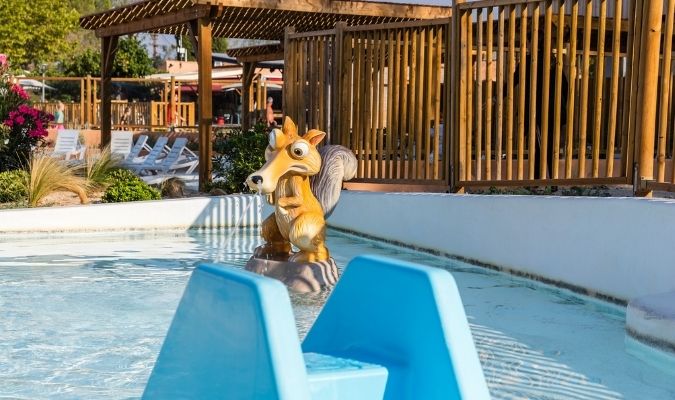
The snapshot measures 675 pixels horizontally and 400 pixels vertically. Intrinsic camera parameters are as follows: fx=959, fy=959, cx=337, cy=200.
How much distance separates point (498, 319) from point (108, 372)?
9.22 feet

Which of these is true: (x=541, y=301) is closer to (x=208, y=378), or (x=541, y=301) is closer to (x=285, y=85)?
(x=208, y=378)

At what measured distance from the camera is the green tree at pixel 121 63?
44.0m

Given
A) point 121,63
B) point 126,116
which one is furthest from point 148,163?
point 121,63

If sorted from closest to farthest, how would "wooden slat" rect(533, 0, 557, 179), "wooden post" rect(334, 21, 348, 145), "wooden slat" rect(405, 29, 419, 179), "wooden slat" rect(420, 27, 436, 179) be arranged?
"wooden slat" rect(533, 0, 557, 179), "wooden slat" rect(420, 27, 436, 179), "wooden slat" rect(405, 29, 419, 179), "wooden post" rect(334, 21, 348, 145)

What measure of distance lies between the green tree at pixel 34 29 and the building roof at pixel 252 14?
3006cm

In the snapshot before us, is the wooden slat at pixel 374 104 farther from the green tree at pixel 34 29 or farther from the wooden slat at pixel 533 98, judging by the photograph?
the green tree at pixel 34 29

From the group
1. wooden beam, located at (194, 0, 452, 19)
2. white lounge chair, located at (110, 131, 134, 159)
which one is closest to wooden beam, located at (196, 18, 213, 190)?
wooden beam, located at (194, 0, 452, 19)

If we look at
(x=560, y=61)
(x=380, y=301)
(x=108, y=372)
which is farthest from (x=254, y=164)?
(x=380, y=301)

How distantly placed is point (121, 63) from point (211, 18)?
3314cm

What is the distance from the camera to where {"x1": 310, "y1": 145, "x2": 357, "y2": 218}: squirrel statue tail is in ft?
24.8

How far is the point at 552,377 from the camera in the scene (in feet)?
16.8

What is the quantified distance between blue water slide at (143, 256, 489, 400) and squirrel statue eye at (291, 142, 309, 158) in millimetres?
3841

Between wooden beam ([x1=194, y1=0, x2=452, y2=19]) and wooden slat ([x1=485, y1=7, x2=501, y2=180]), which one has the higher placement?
wooden beam ([x1=194, y1=0, x2=452, y2=19])

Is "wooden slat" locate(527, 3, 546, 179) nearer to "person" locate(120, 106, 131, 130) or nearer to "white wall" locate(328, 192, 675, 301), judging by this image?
"white wall" locate(328, 192, 675, 301)
